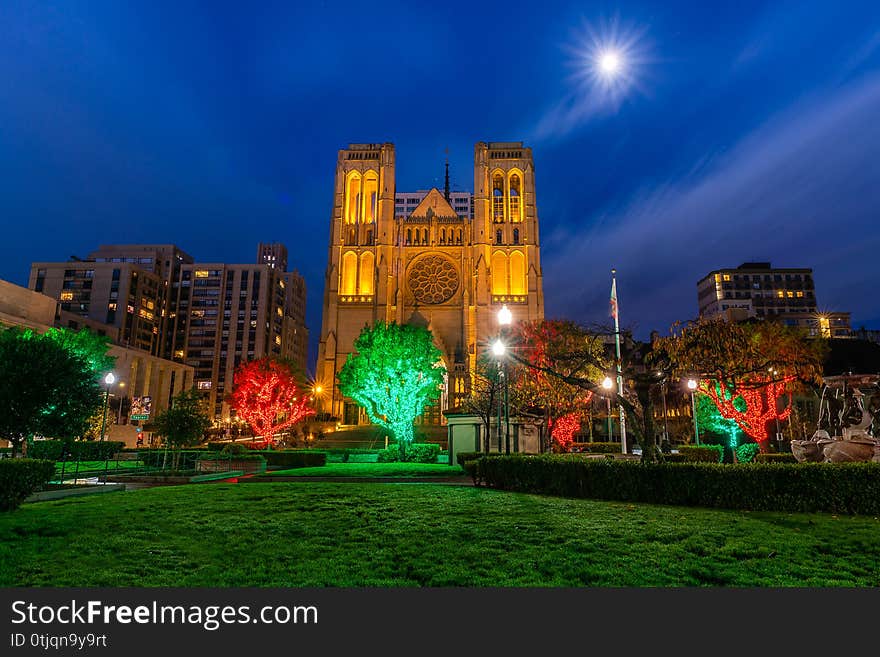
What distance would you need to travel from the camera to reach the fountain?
1449 cm

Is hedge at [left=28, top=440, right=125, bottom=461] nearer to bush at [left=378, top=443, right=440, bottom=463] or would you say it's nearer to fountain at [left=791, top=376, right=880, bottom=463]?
bush at [left=378, top=443, right=440, bottom=463]

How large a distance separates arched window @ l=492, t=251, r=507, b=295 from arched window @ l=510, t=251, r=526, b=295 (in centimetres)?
103

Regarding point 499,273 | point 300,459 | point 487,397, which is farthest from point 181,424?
point 499,273

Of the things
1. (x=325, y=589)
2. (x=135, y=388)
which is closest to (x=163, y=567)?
(x=325, y=589)

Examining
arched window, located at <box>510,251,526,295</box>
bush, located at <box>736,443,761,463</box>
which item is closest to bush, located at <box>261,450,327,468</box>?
bush, located at <box>736,443,761,463</box>

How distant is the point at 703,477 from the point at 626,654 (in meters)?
9.57

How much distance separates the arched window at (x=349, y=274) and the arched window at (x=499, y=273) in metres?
20.3

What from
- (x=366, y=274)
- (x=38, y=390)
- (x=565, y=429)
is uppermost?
(x=366, y=274)

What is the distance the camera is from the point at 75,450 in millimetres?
36750

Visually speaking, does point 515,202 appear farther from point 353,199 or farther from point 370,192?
point 353,199

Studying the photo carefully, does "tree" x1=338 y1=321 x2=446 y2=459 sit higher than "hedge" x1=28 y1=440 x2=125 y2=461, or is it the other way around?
"tree" x1=338 y1=321 x2=446 y2=459

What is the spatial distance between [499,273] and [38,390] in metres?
57.6

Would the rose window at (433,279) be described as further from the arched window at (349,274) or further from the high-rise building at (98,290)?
the high-rise building at (98,290)

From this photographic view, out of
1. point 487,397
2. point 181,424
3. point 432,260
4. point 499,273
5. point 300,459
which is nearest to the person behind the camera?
point 181,424
